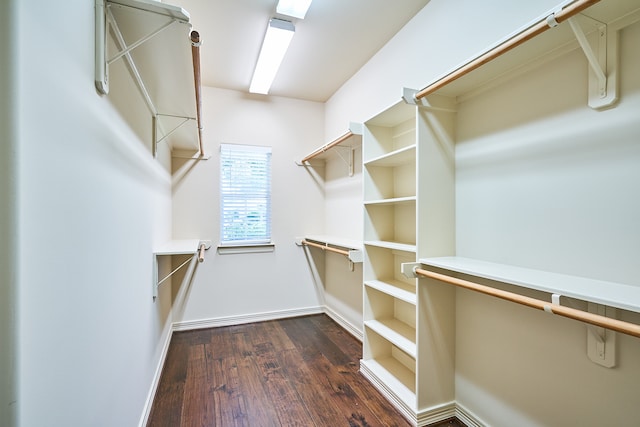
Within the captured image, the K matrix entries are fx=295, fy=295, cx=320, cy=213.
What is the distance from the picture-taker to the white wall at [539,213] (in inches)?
44.4

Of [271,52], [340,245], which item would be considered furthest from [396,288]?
[271,52]

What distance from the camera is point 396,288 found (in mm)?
2125

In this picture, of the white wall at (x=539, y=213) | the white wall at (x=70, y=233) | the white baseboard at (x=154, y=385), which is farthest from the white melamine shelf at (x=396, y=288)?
the white baseboard at (x=154, y=385)

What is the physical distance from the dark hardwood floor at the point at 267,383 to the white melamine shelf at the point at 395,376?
107 mm

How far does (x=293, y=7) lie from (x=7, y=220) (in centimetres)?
217

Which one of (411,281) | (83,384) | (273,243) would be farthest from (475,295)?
(273,243)

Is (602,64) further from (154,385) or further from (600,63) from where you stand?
(154,385)

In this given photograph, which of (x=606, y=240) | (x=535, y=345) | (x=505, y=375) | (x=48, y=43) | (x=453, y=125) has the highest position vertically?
(x=453, y=125)

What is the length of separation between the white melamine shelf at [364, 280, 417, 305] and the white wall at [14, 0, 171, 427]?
1550 millimetres

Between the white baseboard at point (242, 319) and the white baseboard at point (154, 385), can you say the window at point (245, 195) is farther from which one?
the white baseboard at point (154, 385)

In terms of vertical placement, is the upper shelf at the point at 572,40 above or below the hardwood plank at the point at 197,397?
above

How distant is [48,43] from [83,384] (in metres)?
0.99

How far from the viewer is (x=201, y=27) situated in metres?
2.38

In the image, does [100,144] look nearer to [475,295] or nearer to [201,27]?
[201,27]
